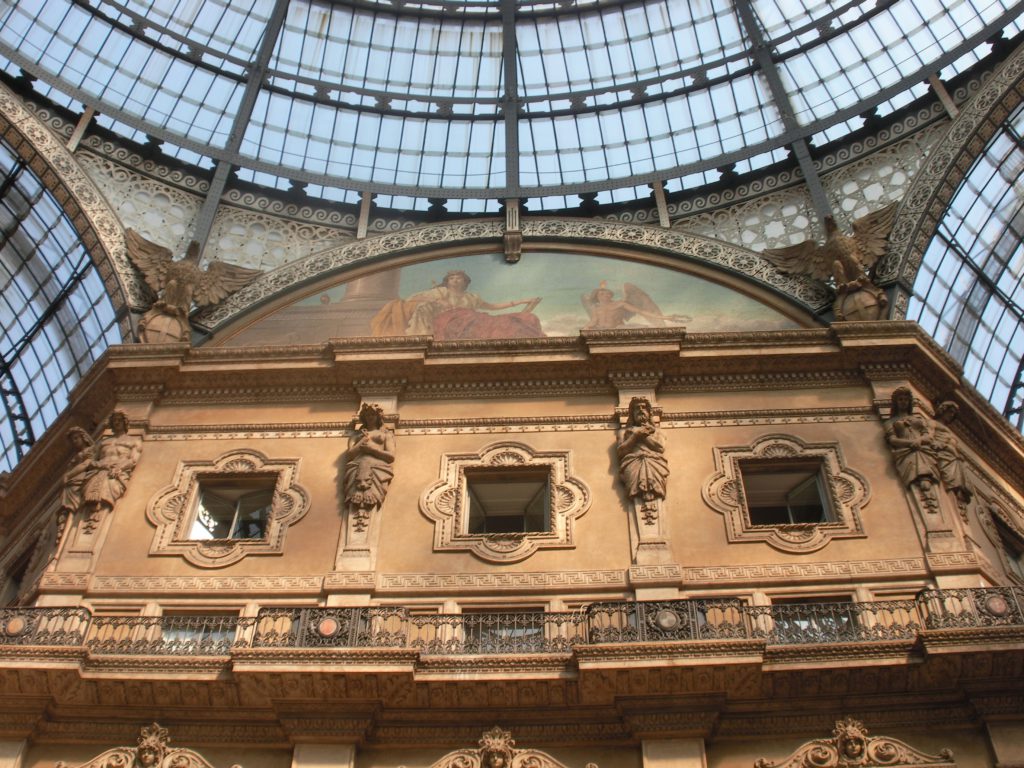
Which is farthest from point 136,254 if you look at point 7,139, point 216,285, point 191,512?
point 191,512

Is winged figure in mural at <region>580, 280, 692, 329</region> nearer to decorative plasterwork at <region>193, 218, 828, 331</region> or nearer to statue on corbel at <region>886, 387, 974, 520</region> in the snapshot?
decorative plasterwork at <region>193, 218, 828, 331</region>

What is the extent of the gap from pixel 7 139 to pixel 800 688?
2055cm

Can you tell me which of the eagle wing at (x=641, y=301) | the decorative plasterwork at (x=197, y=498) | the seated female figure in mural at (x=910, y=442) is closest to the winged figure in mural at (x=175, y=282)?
the decorative plasterwork at (x=197, y=498)

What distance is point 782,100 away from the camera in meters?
26.4

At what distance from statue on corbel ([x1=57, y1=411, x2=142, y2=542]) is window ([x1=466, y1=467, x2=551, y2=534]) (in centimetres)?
604

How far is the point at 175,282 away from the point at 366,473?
7.33 meters

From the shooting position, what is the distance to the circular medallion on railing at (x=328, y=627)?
1584 cm

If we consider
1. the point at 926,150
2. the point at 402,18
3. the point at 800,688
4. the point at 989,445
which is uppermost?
the point at 402,18

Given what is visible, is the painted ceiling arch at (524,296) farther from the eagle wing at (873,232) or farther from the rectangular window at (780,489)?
the rectangular window at (780,489)

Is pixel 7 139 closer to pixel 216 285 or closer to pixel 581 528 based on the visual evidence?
pixel 216 285

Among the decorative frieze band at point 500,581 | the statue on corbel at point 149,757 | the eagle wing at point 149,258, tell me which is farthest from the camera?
the eagle wing at point 149,258

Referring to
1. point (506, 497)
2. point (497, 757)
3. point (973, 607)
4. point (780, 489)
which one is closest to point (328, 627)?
point (497, 757)

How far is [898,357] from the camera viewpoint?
20.0 m

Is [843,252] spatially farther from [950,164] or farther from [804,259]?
[950,164]
